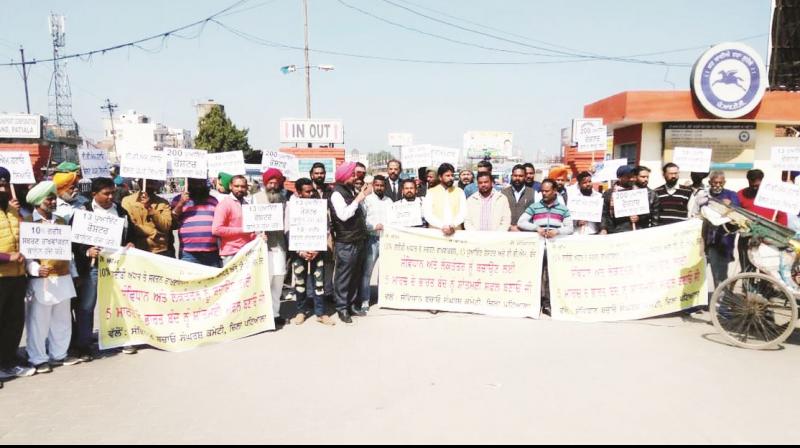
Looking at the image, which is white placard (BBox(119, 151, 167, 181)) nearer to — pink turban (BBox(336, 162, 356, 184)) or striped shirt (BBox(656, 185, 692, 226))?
pink turban (BBox(336, 162, 356, 184))

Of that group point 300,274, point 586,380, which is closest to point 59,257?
point 300,274

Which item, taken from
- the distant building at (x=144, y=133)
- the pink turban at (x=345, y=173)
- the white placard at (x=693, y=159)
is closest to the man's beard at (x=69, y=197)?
the pink turban at (x=345, y=173)

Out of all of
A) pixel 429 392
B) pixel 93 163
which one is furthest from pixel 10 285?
pixel 429 392

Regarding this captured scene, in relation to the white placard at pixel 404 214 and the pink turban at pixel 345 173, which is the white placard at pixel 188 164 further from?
the white placard at pixel 404 214

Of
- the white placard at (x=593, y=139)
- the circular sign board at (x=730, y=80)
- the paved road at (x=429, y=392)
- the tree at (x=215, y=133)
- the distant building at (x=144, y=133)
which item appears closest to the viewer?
the paved road at (x=429, y=392)

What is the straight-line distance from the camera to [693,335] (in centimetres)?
520

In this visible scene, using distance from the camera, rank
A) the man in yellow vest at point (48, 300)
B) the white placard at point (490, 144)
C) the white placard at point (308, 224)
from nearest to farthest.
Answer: the man in yellow vest at point (48, 300)
the white placard at point (308, 224)
the white placard at point (490, 144)

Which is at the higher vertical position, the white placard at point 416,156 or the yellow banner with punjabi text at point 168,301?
the white placard at point 416,156

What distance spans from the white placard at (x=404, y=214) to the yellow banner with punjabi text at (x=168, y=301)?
1857 millimetres

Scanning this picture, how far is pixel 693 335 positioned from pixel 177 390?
490 centimetres

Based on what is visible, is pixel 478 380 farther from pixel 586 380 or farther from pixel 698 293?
pixel 698 293

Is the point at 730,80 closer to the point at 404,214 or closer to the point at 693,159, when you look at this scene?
the point at 693,159

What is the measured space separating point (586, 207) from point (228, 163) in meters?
4.38

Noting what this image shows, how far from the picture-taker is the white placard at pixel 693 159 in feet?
21.1
